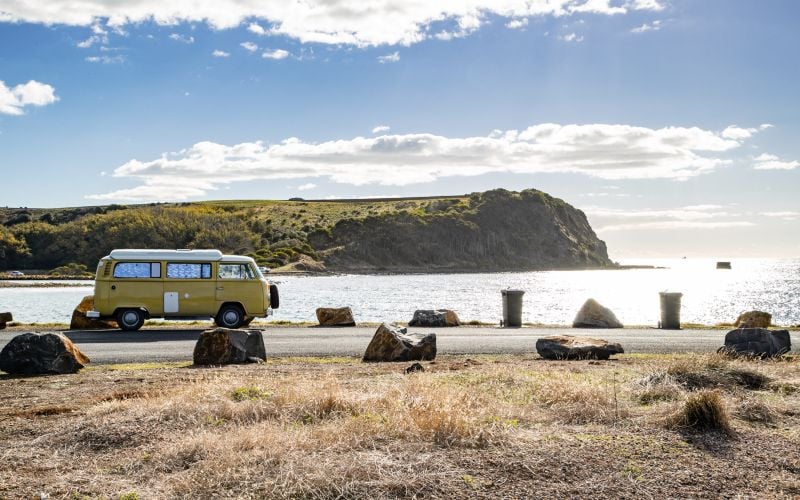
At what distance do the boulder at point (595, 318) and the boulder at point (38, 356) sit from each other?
602 inches

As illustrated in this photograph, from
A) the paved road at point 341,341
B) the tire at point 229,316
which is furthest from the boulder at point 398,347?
the tire at point 229,316

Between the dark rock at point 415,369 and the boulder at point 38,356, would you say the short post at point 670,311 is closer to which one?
the dark rock at point 415,369

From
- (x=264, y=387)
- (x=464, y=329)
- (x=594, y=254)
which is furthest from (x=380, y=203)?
(x=264, y=387)

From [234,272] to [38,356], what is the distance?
10.4 metres

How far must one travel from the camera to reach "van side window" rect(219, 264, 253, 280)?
22.5 m

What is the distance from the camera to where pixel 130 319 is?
866 inches

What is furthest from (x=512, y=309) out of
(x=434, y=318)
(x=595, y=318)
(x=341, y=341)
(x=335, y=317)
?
(x=341, y=341)

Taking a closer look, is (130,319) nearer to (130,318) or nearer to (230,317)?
(130,318)

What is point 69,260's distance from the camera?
11288cm

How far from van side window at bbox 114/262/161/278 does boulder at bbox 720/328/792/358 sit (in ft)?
52.1

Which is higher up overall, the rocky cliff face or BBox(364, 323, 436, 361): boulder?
the rocky cliff face

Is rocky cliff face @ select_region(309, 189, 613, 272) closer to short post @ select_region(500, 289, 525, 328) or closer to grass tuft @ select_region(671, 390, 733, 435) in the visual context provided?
short post @ select_region(500, 289, 525, 328)

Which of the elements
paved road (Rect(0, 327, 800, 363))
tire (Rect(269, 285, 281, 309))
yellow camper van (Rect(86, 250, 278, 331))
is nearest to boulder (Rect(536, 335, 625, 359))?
paved road (Rect(0, 327, 800, 363))

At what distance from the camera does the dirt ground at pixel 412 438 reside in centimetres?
590
